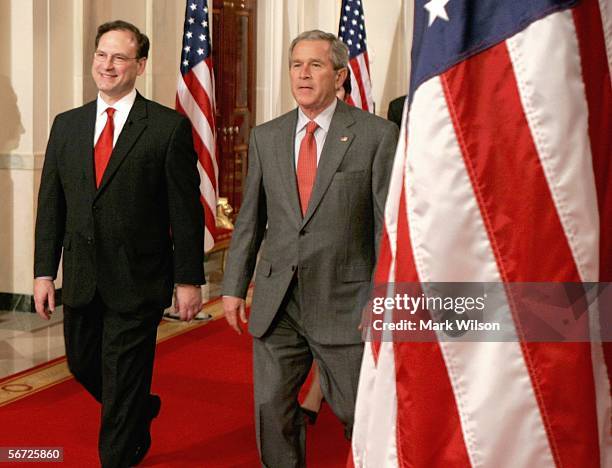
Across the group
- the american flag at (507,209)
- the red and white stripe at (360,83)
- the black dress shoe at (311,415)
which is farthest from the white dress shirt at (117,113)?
the red and white stripe at (360,83)

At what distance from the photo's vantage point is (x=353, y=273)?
4133 millimetres

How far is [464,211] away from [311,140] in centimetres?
235

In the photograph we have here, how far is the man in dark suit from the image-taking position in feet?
14.9

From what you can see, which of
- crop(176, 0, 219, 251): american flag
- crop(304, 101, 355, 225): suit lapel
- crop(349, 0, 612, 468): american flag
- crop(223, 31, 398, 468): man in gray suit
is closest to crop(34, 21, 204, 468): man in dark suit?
crop(223, 31, 398, 468): man in gray suit

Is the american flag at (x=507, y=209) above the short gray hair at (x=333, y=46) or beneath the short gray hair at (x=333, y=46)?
beneath

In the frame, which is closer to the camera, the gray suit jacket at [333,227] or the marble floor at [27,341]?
the gray suit jacket at [333,227]

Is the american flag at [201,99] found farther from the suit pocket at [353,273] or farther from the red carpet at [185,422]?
the suit pocket at [353,273]

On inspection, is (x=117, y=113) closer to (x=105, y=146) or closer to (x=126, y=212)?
(x=105, y=146)

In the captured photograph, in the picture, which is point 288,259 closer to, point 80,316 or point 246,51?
point 80,316

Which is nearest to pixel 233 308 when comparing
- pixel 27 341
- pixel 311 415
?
pixel 311 415

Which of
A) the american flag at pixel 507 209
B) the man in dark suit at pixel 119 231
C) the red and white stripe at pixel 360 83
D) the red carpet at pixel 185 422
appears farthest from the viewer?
the red and white stripe at pixel 360 83

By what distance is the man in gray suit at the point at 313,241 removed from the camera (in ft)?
13.5

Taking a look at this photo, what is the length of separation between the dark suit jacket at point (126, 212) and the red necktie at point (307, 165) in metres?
0.59

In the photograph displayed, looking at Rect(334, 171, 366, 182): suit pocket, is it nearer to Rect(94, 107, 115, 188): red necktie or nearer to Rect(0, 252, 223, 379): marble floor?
Rect(94, 107, 115, 188): red necktie
